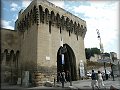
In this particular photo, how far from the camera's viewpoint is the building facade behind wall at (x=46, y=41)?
1919 cm

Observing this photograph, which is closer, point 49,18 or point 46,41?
point 46,41

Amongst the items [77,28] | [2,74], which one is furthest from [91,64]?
[2,74]

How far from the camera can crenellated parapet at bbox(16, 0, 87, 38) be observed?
19.9 m

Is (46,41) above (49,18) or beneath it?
beneath

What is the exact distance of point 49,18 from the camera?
2070cm

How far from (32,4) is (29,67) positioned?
7.06m

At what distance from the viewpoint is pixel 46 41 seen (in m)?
19.9

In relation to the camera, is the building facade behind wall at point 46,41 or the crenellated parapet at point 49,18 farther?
the crenellated parapet at point 49,18

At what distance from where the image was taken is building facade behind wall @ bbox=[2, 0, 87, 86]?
63.0 feet

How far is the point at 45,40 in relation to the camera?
1981 centimetres

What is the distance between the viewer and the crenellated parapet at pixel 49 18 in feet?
65.2

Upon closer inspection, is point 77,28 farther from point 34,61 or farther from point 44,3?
point 34,61

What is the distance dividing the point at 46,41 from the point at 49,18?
9.12 feet

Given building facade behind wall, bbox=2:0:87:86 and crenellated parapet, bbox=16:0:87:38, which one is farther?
crenellated parapet, bbox=16:0:87:38
